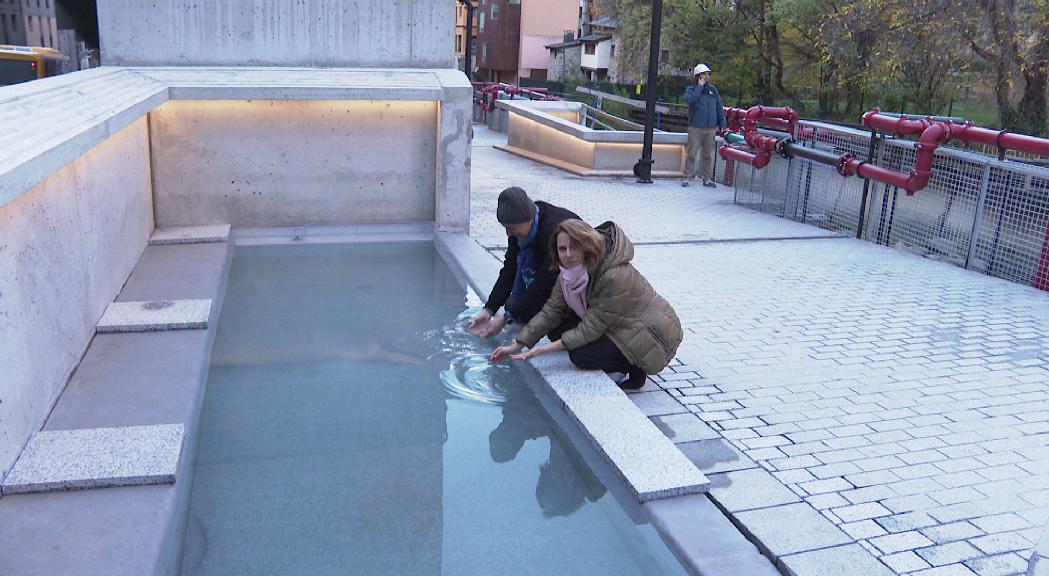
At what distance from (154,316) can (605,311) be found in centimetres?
350

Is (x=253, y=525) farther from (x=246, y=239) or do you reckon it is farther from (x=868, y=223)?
(x=868, y=223)

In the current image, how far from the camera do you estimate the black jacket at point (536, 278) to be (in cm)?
602

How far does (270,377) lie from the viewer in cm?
623

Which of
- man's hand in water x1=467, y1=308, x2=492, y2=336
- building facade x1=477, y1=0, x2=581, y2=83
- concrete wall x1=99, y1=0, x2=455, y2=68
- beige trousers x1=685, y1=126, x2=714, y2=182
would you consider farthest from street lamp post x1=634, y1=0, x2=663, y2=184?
building facade x1=477, y1=0, x2=581, y2=83

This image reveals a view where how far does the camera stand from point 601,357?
18.7 ft

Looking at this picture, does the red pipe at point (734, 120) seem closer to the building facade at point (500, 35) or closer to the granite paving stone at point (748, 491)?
the granite paving stone at point (748, 491)

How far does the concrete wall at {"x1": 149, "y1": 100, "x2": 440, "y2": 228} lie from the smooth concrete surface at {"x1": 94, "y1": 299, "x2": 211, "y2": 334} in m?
3.47

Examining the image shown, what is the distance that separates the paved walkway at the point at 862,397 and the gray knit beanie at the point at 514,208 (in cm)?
140

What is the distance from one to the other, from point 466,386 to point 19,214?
2887mm

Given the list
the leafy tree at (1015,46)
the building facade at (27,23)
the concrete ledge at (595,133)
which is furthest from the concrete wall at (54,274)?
the building facade at (27,23)

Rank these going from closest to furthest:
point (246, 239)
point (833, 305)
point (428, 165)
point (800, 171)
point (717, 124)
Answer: point (833, 305) < point (246, 239) < point (428, 165) < point (800, 171) < point (717, 124)

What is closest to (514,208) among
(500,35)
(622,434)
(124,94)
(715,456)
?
(622,434)

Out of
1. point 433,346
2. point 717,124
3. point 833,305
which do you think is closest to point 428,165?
point 433,346

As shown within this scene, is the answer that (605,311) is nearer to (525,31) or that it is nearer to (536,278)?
(536,278)
